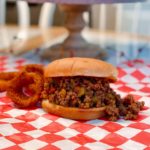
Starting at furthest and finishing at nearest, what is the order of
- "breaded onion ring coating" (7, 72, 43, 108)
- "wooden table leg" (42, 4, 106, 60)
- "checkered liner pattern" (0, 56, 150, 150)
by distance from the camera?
"wooden table leg" (42, 4, 106, 60) → "breaded onion ring coating" (7, 72, 43, 108) → "checkered liner pattern" (0, 56, 150, 150)

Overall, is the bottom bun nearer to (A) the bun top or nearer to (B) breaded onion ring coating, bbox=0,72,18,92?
(A) the bun top

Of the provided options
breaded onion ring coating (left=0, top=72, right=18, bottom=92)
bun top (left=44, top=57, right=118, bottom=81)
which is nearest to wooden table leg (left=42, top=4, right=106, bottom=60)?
breaded onion ring coating (left=0, top=72, right=18, bottom=92)

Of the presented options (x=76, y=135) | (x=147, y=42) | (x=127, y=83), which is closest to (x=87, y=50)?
(x=127, y=83)

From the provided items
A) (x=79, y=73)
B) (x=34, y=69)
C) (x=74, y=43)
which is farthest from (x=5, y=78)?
(x=74, y=43)

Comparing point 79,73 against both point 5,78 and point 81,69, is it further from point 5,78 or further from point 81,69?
point 5,78

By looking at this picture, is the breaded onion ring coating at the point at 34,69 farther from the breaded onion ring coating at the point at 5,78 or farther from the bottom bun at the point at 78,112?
the bottom bun at the point at 78,112

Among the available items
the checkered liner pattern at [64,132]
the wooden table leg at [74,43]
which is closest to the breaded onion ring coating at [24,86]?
the checkered liner pattern at [64,132]

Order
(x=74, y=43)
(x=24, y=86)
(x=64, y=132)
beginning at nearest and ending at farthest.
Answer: (x=64, y=132)
(x=24, y=86)
(x=74, y=43)
